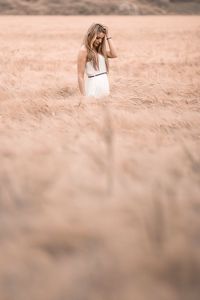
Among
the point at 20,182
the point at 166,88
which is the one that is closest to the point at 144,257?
the point at 20,182

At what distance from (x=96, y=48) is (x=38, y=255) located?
369cm

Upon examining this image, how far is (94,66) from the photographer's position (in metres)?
4.41

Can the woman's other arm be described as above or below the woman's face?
below

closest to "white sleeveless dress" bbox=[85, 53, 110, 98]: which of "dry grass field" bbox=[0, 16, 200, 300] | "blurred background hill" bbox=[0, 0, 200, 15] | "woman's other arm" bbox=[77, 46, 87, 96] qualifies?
"woman's other arm" bbox=[77, 46, 87, 96]

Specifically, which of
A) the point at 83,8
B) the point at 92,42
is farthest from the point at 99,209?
the point at 83,8

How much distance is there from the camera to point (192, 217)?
1275mm

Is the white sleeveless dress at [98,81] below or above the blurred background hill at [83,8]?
below

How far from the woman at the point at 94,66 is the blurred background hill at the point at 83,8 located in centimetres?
5865

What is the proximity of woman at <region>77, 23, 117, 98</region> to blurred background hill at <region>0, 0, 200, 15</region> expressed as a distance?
5865cm

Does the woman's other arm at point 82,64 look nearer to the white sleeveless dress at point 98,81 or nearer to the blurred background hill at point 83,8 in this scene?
the white sleeveless dress at point 98,81

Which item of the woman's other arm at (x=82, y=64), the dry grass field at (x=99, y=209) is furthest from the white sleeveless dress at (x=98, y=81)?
the dry grass field at (x=99, y=209)

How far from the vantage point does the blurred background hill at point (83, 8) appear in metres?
60.1

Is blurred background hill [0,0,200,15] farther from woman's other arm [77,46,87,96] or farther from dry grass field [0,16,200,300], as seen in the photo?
dry grass field [0,16,200,300]

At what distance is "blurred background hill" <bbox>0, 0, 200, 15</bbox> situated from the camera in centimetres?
6008
